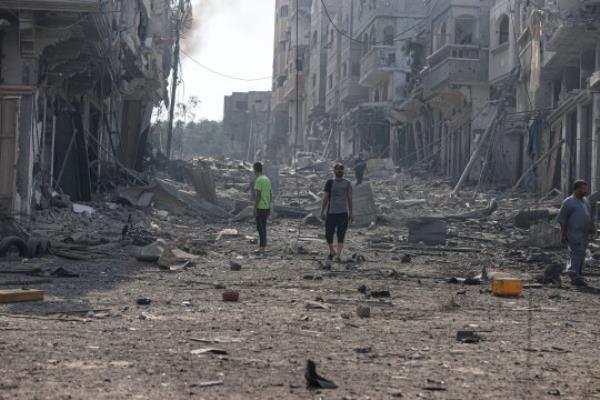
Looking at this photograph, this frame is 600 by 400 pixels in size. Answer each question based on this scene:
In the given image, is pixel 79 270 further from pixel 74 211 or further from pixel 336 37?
pixel 336 37

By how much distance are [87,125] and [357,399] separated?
20.2 meters

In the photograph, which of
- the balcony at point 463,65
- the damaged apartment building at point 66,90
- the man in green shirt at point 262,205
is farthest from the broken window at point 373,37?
the man in green shirt at point 262,205

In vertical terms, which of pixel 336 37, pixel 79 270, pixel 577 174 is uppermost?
pixel 336 37

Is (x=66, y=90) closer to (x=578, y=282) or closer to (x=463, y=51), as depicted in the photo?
(x=578, y=282)

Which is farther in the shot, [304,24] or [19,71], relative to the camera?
[304,24]

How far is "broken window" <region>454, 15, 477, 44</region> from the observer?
40.5 meters

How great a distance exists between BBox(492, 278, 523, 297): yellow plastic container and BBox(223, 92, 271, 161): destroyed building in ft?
300

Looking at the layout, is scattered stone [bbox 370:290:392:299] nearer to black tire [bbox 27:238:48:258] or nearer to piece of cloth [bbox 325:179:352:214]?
piece of cloth [bbox 325:179:352:214]

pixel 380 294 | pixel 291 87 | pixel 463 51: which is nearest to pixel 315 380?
pixel 380 294

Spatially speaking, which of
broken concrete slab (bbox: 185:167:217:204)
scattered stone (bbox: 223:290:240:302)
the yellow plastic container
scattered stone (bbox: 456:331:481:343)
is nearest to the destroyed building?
broken concrete slab (bbox: 185:167:217:204)

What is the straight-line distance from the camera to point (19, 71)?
1659 centimetres

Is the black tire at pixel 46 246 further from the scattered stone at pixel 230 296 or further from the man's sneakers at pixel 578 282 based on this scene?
the man's sneakers at pixel 578 282

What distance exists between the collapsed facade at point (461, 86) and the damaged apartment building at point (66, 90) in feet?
34.5

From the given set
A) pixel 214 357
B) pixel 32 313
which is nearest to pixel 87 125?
pixel 32 313
